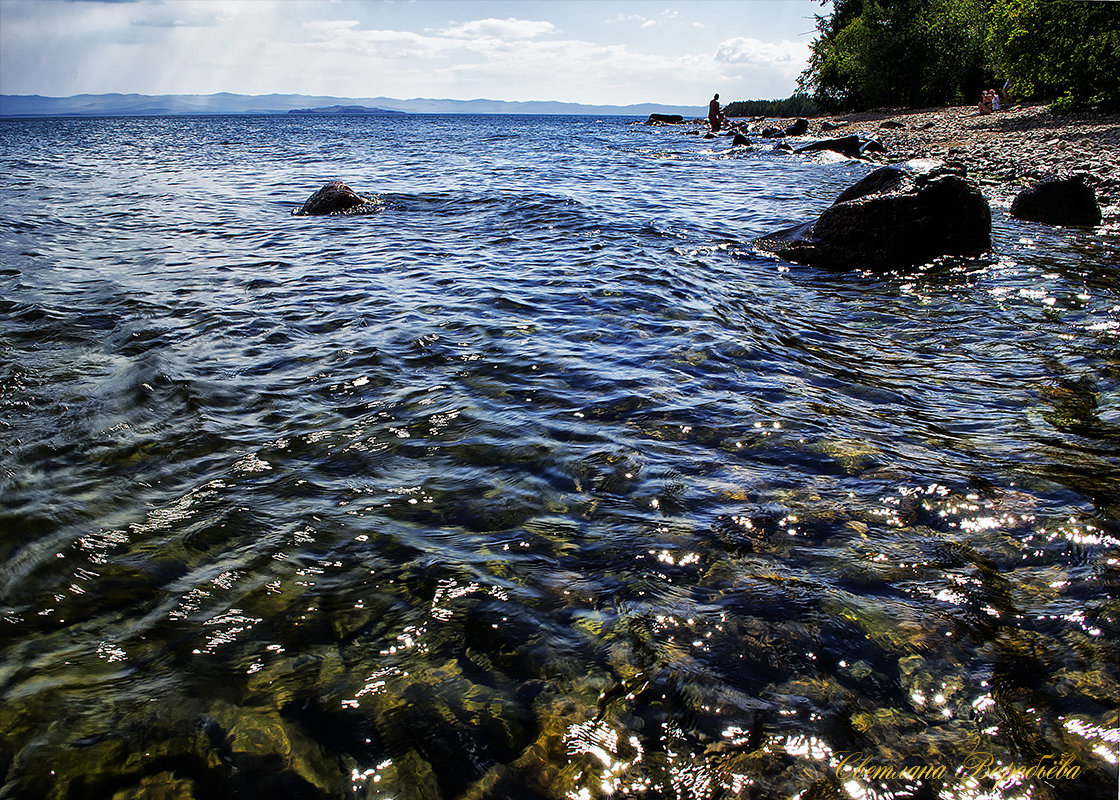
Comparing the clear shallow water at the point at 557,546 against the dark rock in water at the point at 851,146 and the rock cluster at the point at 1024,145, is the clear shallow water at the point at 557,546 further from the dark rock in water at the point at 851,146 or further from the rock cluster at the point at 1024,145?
the dark rock in water at the point at 851,146

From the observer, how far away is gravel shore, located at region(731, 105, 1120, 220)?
50.7 ft

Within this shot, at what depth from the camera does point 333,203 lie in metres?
15.0

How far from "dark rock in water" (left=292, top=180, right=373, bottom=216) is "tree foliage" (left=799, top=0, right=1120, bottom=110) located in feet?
56.2

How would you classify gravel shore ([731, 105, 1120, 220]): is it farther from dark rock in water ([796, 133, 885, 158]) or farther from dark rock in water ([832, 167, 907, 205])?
dark rock in water ([832, 167, 907, 205])

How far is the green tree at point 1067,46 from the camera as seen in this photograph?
76.0 ft

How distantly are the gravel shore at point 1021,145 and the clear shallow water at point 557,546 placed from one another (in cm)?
1036

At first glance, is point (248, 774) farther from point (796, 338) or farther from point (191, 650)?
point (796, 338)

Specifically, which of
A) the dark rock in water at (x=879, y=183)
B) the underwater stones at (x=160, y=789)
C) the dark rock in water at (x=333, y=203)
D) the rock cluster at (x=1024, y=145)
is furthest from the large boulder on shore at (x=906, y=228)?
the dark rock in water at (x=333, y=203)

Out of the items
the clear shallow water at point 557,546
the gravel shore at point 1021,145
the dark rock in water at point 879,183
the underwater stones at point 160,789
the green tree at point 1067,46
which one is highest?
the green tree at point 1067,46

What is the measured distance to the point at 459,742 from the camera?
7.59 feet

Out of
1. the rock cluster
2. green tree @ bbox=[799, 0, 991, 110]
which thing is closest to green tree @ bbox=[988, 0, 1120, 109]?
the rock cluster

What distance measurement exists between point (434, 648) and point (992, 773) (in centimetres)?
225

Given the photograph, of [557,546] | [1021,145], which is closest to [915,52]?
[1021,145]

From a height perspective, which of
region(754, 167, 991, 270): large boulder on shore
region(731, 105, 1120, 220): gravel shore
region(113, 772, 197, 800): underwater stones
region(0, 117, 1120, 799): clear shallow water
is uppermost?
region(731, 105, 1120, 220): gravel shore
